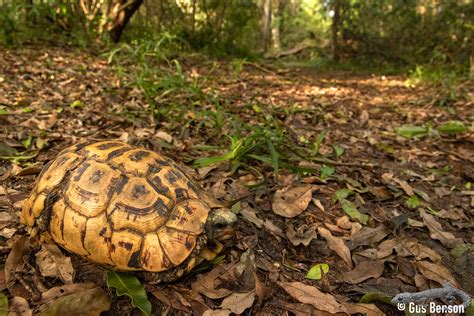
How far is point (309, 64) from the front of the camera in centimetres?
1318

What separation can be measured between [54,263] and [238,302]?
3.36 ft

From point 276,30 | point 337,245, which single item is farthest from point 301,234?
point 276,30

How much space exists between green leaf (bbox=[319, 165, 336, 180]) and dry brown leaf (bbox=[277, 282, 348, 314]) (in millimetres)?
1249

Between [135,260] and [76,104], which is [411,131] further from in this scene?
[76,104]

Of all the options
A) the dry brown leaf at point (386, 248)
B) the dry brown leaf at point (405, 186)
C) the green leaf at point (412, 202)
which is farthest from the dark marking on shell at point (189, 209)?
the dry brown leaf at point (405, 186)

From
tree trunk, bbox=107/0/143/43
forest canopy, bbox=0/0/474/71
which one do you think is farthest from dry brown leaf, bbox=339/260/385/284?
tree trunk, bbox=107/0/143/43

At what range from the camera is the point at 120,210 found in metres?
1.82

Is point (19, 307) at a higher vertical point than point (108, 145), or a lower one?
lower

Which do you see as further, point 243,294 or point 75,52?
point 75,52

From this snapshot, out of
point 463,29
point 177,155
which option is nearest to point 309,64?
point 463,29

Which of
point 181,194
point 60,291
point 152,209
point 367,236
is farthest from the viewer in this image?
point 367,236

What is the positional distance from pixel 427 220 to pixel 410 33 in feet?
35.4

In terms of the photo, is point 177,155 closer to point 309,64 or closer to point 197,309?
point 197,309

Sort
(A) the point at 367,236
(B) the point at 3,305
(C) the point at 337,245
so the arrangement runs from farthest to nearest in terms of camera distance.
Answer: (A) the point at 367,236 → (C) the point at 337,245 → (B) the point at 3,305
